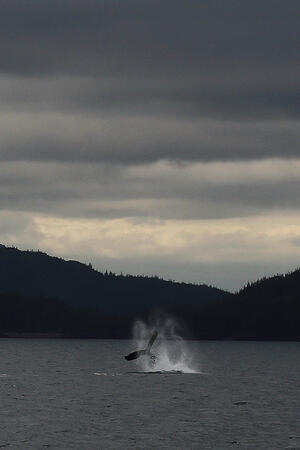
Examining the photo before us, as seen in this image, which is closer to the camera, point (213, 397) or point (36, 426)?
point (36, 426)

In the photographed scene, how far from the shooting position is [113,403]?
581 ft

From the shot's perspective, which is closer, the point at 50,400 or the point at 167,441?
the point at 167,441

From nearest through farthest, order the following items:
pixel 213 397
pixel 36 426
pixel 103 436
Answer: pixel 103 436 < pixel 36 426 < pixel 213 397

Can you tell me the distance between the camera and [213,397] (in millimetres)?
192125

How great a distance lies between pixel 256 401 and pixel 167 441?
62.4 meters

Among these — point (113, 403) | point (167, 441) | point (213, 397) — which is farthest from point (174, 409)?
point (167, 441)

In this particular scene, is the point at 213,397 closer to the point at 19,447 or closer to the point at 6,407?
the point at 6,407

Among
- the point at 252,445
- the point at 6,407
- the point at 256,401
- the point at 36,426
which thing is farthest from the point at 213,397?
the point at 252,445

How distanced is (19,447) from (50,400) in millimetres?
62939

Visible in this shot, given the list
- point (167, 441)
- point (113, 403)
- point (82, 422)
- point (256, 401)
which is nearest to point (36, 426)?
point (82, 422)

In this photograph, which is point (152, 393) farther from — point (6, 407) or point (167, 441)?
point (167, 441)

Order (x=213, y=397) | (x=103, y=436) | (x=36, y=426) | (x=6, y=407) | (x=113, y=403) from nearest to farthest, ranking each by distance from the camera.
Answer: (x=103, y=436)
(x=36, y=426)
(x=6, y=407)
(x=113, y=403)
(x=213, y=397)

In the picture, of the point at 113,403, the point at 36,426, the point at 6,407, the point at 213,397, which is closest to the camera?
the point at 36,426

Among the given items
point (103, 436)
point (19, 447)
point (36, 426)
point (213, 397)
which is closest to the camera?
point (19, 447)
